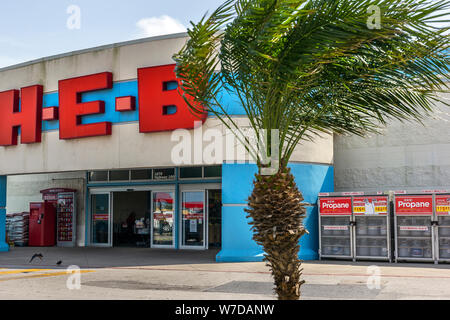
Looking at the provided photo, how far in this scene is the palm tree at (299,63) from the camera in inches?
221

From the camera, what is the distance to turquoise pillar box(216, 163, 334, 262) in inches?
613

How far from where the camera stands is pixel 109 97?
17531 millimetres

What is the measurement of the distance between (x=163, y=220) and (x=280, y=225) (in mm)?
14577

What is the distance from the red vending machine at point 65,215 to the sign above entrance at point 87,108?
3.78 metres

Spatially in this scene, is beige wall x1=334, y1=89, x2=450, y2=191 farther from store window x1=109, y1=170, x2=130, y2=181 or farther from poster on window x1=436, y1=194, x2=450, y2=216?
store window x1=109, y1=170, x2=130, y2=181

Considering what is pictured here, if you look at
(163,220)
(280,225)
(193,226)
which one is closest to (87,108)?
(163,220)

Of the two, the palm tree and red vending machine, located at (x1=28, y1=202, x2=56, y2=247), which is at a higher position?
the palm tree

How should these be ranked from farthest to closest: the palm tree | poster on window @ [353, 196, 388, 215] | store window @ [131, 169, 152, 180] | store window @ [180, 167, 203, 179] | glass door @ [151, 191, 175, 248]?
store window @ [131, 169, 152, 180] < glass door @ [151, 191, 175, 248] < store window @ [180, 167, 203, 179] < poster on window @ [353, 196, 388, 215] < the palm tree

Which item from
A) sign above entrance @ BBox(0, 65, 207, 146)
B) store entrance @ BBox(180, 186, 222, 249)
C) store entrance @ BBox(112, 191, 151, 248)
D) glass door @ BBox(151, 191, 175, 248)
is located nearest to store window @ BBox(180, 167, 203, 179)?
store entrance @ BBox(180, 186, 222, 249)

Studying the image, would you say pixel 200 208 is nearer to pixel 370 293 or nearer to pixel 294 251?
pixel 370 293

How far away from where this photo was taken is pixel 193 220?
19.8 metres

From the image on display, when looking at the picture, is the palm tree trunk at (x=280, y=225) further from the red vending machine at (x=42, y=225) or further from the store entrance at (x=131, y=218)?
the red vending machine at (x=42, y=225)

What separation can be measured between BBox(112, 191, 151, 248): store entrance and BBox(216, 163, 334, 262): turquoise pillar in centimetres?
680
